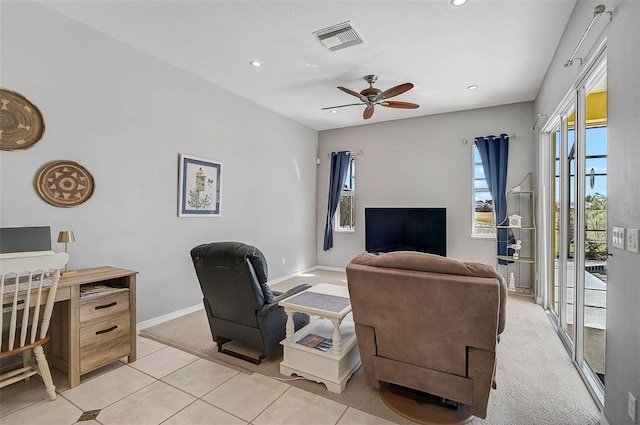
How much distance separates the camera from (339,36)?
300cm

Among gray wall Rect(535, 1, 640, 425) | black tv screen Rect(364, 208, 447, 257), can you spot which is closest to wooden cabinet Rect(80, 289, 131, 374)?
gray wall Rect(535, 1, 640, 425)

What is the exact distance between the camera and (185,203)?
383 centimetres

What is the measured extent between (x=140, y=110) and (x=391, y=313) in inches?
130

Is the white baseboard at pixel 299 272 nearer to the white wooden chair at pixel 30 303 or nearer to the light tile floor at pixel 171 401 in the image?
the light tile floor at pixel 171 401

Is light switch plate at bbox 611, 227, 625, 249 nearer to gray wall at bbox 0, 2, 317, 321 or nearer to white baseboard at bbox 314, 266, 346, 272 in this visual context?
gray wall at bbox 0, 2, 317, 321

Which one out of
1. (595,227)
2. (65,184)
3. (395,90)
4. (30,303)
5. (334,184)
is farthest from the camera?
(334,184)

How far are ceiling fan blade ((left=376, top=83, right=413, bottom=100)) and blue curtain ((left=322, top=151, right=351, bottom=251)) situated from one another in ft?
7.74

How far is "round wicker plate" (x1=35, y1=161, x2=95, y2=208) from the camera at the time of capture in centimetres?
262

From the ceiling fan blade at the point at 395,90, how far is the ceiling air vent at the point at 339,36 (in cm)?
67

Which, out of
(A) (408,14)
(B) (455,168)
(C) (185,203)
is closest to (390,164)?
(B) (455,168)

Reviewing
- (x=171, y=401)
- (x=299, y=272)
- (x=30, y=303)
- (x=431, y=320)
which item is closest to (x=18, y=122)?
(x=30, y=303)

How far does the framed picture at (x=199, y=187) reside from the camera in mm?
3799

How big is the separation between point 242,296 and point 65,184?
1.92 meters

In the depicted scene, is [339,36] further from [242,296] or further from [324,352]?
[324,352]
